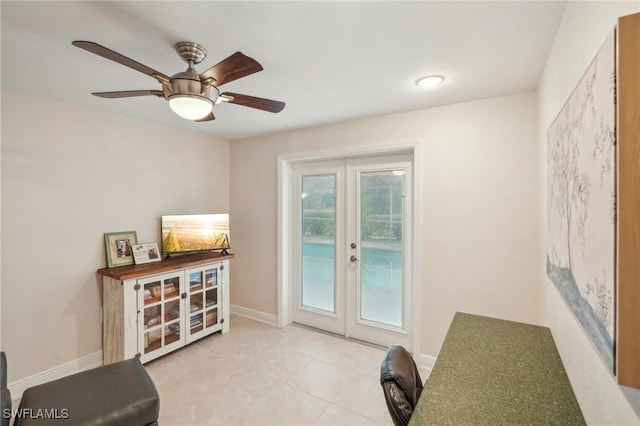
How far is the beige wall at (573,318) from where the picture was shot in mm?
732

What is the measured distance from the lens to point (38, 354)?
7.67ft

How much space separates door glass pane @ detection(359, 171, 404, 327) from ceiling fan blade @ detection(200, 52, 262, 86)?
188 cm

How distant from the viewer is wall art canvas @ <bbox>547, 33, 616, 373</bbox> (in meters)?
0.66

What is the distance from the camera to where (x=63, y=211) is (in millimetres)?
2467

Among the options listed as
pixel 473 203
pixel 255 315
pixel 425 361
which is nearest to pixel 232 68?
pixel 473 203

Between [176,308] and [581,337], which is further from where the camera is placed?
[176,308]

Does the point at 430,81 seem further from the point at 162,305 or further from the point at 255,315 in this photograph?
the point at 255,315

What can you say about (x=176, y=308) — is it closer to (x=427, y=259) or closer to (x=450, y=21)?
(x=427, y=259)

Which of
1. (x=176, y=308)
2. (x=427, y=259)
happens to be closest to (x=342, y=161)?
(x=427, y=259)

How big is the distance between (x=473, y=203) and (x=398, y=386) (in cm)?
183

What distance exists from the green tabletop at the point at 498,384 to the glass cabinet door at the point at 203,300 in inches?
99.9

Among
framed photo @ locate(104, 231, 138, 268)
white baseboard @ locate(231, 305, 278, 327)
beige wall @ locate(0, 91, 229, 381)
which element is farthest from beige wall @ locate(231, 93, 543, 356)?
framed photo @ locate(104, 231, 138, 268)

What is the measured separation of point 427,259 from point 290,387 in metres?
1.64

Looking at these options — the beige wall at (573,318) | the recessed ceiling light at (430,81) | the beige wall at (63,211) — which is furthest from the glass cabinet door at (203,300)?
the beige wall at (573,318)
